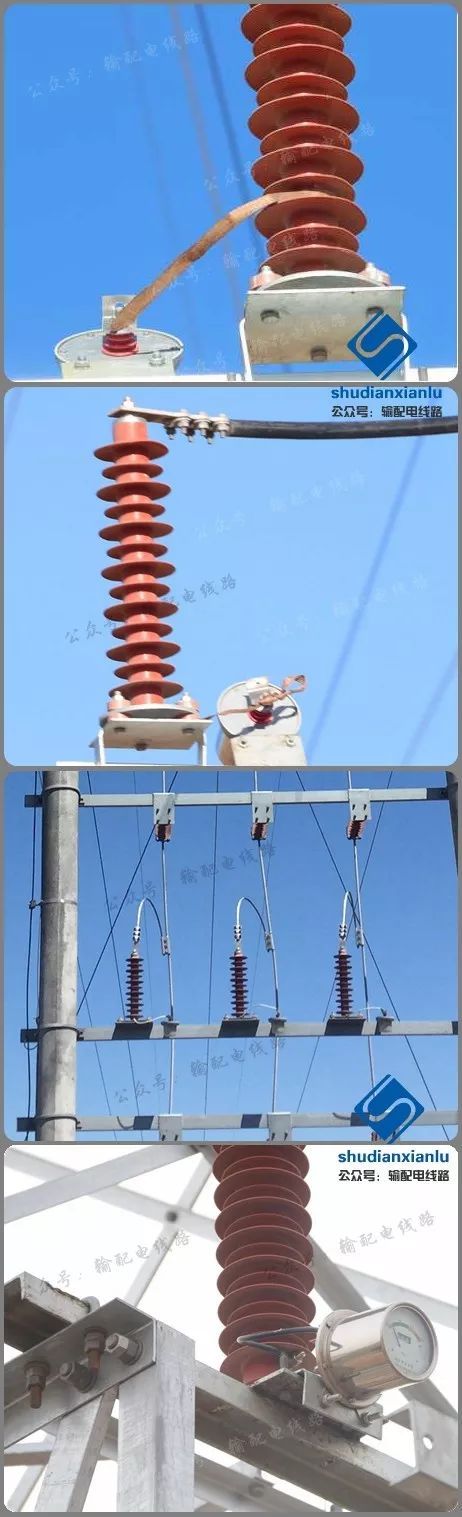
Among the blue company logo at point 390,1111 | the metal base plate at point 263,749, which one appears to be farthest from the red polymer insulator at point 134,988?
the metal base plate at point 263,749

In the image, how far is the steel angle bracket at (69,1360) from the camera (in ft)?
37.0

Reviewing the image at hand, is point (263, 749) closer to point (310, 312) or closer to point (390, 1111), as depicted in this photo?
point (390, 1111)

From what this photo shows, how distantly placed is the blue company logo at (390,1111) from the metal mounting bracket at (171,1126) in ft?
3.22

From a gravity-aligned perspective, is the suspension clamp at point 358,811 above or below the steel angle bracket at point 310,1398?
above

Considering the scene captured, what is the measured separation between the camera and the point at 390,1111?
40.2 feet

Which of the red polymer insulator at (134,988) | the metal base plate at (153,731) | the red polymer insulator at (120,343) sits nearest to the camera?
the metal base plate at (153,731)

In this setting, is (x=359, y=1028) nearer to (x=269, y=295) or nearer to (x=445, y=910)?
(x=445, y=910)

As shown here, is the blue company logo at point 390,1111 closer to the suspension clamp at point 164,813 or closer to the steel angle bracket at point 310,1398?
the steel angle bracket at point 310,1398

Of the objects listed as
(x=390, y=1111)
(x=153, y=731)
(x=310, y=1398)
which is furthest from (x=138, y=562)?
(x=310, y=1398)

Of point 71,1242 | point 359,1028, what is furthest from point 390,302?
point 71,1242

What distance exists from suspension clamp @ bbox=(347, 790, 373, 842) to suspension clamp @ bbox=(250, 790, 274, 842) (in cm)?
41

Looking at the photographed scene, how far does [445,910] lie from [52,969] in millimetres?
2025

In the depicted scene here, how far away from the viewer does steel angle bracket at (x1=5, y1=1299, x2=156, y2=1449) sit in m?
11.3

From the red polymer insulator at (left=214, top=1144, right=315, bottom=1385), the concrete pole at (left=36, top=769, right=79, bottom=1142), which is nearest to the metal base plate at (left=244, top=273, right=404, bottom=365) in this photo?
the concrete pole at (left=36, top=769, right=79, bottom=1142)
